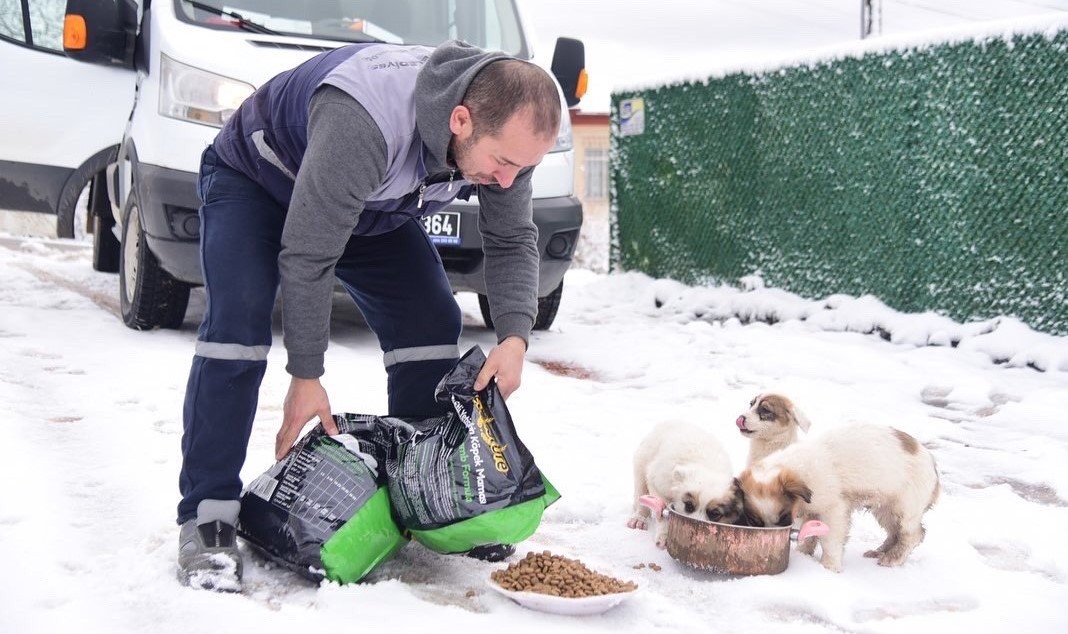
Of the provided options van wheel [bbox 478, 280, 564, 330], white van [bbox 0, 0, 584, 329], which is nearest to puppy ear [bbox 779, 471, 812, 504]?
white van [bbox 0, 0, 584, 329]

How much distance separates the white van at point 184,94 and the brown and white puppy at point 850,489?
2770mm

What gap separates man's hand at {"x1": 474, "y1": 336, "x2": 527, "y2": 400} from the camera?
2641mm

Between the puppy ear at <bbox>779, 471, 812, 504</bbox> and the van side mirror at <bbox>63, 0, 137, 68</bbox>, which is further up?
the van side mirror at <bbox>63, 0, 137, 68</bbox>

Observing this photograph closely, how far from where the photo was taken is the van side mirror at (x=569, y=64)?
5777 mm

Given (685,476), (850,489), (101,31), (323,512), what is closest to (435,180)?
(323,512)

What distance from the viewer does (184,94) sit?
16.0 feet

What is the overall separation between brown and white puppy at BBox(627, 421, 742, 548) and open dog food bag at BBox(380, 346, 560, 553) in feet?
1.54

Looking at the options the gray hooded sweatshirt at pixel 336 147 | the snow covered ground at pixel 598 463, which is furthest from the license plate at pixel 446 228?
the gray hooded sweatshirt at pixel 336 147

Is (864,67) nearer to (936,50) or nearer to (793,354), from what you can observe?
(936,50)

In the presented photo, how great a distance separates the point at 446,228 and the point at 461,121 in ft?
9.64

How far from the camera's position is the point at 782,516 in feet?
9.32

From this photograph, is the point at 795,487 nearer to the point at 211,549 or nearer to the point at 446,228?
the point at 211,549

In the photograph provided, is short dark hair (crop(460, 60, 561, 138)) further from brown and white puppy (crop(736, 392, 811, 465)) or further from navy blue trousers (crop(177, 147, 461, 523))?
brown and white puppy (crop(736, 392, 811, 465))

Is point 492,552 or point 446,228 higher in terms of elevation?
point 446,228
